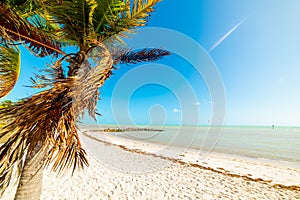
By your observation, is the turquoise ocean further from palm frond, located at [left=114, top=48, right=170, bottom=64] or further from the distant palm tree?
palm frond, located at [left=114, top=48, right=170, bottom=64]

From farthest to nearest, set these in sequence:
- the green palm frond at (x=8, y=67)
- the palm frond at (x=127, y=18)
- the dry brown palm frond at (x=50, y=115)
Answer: the green palm frond at (x=8, y=67) → the palm frond at (x=127, y=18) → the dry brown palm frond at (x=50, y=115)

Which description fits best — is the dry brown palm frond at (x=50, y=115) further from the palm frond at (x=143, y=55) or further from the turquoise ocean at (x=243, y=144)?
the palm frond at (x=143, y=55)

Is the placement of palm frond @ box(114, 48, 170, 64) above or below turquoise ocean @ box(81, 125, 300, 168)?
above

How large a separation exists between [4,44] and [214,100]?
17.4ft

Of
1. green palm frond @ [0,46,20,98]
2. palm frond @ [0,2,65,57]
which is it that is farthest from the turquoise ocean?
palm frond @ [0,2,65,57]

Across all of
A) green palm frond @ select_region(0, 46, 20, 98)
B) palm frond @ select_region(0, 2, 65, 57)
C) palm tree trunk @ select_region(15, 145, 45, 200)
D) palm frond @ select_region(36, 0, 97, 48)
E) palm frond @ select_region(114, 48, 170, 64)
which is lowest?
palm tree trunk @ select_region(15, 145, 45, 200)

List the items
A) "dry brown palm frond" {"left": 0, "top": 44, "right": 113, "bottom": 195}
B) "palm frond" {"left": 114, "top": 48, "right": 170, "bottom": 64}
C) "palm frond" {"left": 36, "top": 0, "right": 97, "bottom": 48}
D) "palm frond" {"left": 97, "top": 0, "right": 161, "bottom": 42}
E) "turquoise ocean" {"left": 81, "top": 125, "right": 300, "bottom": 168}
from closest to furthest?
"dry brown palm frond" {"left": 0, "top": 44, "right": 113, "bottom": 195} → "palm frond" {"left": 36, "top": 0, "right": 97, "bottom": 48} → "palm frond" {"left": 97, "top": 0, "right": 161, "bottom": 42} → "palm frond" {"left": 114, "top": 48, "right": 170, "bottom": 64} → "turquoise ocean" {"left": 81, "top": 125, "right": 300, "bottom": 168}

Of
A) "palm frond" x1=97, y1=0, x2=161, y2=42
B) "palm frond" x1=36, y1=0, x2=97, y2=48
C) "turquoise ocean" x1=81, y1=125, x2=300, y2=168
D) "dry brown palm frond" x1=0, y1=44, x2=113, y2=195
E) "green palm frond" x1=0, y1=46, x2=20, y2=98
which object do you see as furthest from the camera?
"turquoise ocean" x1=81, y1=125, x2=300, y2=168

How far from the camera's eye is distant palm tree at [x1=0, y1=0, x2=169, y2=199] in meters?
1.78

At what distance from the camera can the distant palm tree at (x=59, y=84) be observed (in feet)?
5.84

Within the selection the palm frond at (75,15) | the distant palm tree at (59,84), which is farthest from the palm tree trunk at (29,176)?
the palm frond at (75,15)

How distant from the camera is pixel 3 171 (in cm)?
177

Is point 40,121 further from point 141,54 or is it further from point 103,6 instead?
point 141,54

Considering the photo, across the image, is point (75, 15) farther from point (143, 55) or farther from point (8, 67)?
point (143, 55)
